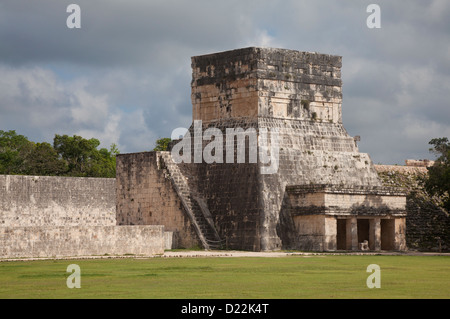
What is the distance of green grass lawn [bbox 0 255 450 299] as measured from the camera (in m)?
14.5

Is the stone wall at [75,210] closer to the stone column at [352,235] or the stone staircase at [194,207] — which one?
the stone staircase at [194,207]

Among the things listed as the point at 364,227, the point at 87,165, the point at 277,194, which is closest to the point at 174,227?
the point at 277,194

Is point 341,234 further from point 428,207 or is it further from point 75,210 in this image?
point 75,210

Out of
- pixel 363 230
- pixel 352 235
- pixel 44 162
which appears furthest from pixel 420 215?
pixel 44 162

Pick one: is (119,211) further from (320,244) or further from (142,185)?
(320,244)

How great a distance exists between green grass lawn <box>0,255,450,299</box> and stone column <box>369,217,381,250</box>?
764 cm

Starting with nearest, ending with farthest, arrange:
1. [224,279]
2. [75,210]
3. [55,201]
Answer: [224,279] < [55,201] < [75,210]

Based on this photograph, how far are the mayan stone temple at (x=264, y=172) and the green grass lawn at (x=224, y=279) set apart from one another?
22.5 feet

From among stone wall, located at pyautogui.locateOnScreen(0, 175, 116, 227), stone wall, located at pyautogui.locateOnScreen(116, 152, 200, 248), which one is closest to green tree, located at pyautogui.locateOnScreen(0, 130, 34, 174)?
stone wall, located at pyautogui.locateOnScreen(0, 175, 116, 227)

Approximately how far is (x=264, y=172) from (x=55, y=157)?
945 inches

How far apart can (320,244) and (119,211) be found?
7797mm

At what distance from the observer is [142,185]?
32.7m

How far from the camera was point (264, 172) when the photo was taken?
31.0 meters

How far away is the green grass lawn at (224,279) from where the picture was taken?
14508 millimetres
